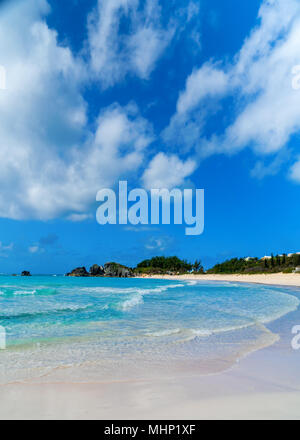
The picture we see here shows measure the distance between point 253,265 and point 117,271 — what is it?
243ft

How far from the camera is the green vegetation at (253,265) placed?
8722 centimetres

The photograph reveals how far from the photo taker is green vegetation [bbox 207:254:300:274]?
87.2 m

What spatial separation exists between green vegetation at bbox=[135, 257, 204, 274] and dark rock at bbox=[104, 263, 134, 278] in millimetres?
12471

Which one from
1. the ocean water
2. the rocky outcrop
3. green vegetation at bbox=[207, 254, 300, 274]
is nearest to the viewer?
the ocean water

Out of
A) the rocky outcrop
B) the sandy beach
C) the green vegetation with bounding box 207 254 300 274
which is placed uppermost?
the sandy beach

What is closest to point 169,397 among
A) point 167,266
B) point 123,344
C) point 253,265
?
point 123,344

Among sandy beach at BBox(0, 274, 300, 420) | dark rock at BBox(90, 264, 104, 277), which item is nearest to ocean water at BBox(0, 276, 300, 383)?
sandy beach at BBox(0, 274, 300, 420)

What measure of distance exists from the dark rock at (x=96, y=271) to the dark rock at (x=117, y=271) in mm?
4147

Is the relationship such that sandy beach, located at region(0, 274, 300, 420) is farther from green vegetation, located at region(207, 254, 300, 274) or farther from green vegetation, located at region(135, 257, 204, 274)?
green vegetation, located at region(135, 257, 204, 274)

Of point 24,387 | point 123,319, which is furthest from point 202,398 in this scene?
point 123,319

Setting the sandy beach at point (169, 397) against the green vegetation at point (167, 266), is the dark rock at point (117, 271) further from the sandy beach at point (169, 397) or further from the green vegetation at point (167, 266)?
the sandy beach at point (169, 397)
